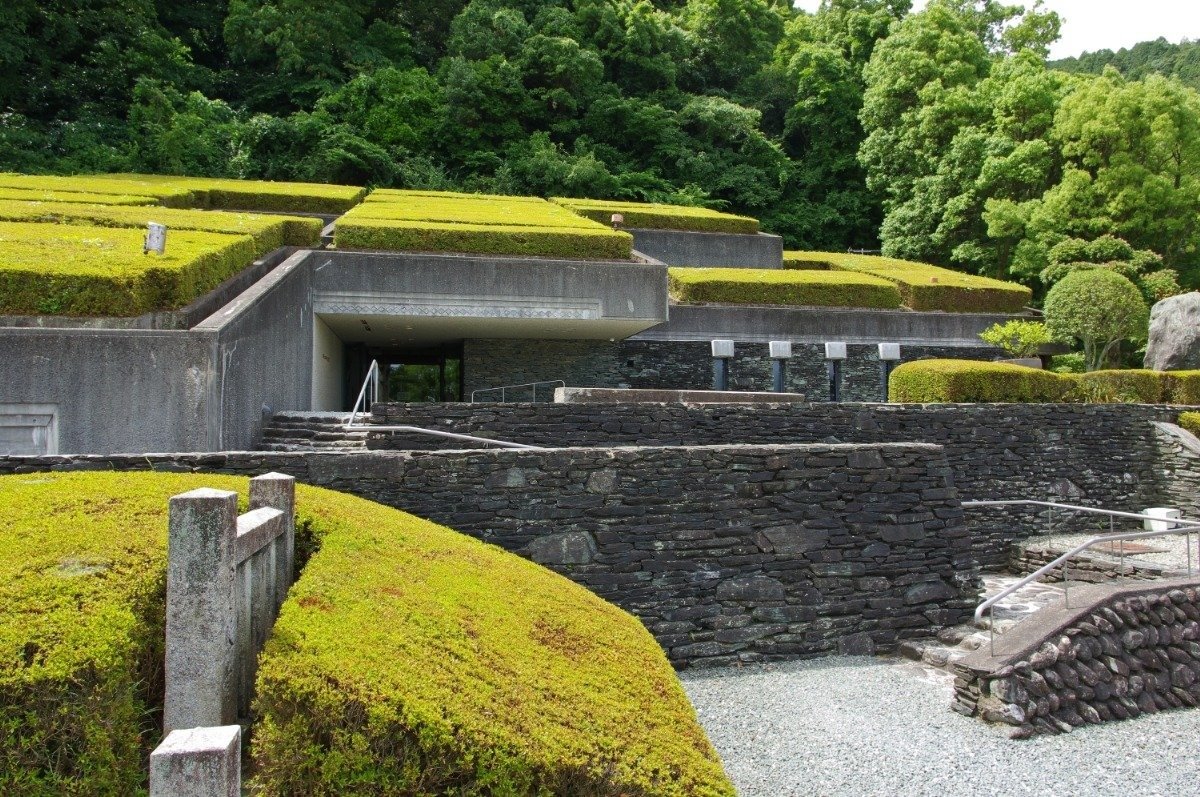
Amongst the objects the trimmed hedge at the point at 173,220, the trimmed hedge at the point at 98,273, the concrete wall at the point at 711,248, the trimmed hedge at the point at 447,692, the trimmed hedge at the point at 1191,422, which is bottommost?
the trimmed hedge at the point at 447,692

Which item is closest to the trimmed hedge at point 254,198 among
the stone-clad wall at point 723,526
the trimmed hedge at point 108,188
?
the trimmed hedge at point 108,188

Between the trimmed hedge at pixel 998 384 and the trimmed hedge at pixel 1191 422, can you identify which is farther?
the trimmed hedge at pixel 1191 422

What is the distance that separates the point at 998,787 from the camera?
4.98 metres

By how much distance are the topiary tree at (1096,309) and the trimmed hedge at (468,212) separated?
9.02 meters

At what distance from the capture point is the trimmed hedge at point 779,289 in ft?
48.5

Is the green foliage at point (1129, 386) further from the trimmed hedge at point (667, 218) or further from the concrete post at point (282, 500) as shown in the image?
the concrete post at point (282, 500)

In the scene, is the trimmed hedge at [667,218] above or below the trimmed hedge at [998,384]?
above

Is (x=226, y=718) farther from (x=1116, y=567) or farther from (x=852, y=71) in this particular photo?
(x=852, y=71)

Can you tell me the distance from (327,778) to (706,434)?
6.61 m

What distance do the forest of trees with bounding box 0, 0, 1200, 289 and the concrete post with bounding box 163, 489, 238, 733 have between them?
19.1m

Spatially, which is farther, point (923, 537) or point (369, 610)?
point (923, 537)

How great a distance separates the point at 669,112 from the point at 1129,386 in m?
18.0

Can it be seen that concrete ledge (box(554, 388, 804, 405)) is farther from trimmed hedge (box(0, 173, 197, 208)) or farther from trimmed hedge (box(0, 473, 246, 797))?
trimmed hedge (box(0, 173, 197, 208))

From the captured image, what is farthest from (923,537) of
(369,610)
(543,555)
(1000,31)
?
(1000,31)
